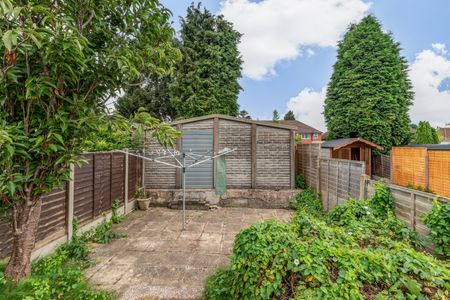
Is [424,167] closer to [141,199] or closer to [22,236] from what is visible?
[141,199]

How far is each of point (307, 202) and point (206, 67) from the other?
11.9m

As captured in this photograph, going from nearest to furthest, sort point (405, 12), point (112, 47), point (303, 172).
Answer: point (112, 47), point (405, 12), point (303, 172)

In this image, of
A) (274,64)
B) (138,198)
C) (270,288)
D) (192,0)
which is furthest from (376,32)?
(270,288)

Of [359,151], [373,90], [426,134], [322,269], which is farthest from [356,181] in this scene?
[426,134]

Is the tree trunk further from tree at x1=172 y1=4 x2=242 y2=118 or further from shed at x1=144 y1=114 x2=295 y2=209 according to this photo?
tree at x1=172 y1=4 x2=242 y2=118

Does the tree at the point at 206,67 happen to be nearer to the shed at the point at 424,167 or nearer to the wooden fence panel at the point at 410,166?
the wooden fence panel at the point at 410,166

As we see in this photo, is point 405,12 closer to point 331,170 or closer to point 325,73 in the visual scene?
point 331,170

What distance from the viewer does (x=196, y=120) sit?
25.7ft

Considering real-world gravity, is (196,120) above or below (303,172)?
above

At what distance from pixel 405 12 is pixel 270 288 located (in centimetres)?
829

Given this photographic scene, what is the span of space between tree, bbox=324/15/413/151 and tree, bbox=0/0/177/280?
12.3 metres

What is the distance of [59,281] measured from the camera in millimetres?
2906

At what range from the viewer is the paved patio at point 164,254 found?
10.1 feet

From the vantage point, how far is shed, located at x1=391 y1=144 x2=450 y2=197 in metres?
6.73
